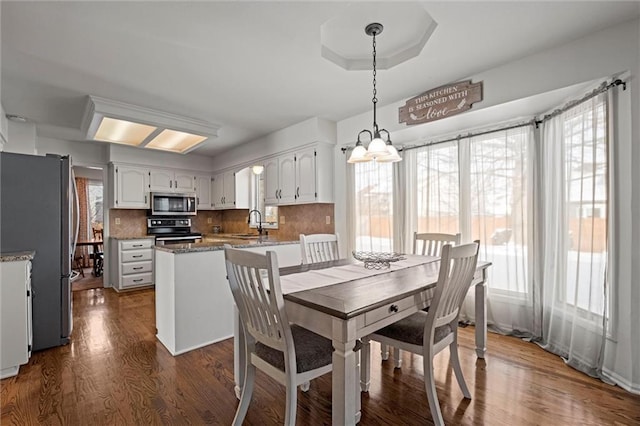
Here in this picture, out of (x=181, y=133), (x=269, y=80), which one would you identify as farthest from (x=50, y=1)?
(x=181, y=133)

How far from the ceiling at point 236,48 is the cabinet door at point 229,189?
7.08ft

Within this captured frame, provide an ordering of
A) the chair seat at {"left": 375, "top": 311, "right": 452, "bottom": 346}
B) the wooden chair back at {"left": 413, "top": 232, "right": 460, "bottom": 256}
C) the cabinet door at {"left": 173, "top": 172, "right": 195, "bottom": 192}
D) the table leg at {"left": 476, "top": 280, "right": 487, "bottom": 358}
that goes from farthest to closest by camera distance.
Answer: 1. the cabinet door at {"left": 173, "top": 172, "right": 195, "bottom": 192}
2. the wooden chair back at {"left": 413, "top": 232, "right": 460, "bottom": 256}
3. the table leg at {"left": 476, "top": 280, "right": 487, "bottom": 358}
4. the chair seat at {"left": 375, "top": 311, "right": 452, "bottom": 346}

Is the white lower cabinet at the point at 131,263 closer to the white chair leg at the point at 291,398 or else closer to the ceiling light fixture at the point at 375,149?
the ceiling light fixture at the point at 375,149

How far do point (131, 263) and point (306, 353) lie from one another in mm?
4497

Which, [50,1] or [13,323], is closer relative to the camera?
→ [50,1]

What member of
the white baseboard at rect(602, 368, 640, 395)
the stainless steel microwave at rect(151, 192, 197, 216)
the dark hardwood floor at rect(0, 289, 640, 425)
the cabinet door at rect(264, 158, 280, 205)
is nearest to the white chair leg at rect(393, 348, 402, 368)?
the dark hardwood floor at rect(0, 289, 640, 425)

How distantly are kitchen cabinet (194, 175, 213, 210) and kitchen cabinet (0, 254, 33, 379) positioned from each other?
142 inches

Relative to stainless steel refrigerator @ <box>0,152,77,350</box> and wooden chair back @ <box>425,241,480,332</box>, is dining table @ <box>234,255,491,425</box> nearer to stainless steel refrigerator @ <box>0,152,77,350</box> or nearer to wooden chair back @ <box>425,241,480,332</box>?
wooden chair back @ <box>425,241,480,332</box>

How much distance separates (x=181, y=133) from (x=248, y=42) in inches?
84.7

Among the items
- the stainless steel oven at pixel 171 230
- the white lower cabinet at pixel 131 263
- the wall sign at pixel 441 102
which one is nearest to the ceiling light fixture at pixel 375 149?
the wall sign at pixel 441 102

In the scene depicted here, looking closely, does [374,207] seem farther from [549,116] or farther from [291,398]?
[291,398]

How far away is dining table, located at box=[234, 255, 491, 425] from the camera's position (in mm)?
1273

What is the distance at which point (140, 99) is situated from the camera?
3.03 m

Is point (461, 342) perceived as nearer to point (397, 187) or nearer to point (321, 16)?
point (397, 187)
